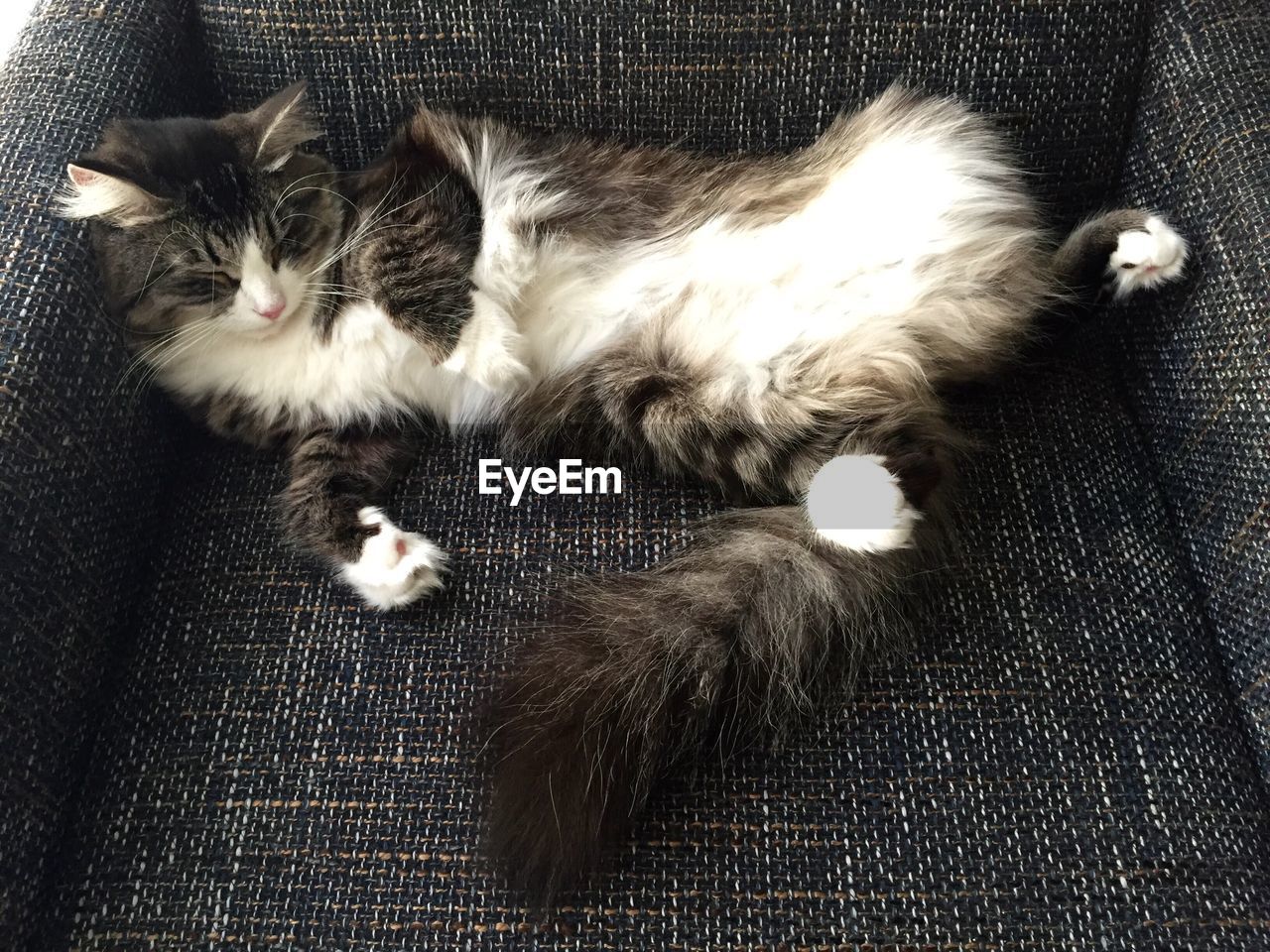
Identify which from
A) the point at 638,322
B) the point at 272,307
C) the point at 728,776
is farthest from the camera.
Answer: the point at 638,322

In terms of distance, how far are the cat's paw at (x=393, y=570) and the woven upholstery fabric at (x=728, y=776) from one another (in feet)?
0.09

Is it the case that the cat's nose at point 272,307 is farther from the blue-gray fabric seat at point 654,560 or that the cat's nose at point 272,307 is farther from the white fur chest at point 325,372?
the blue-gray fabric seat at point 654,560

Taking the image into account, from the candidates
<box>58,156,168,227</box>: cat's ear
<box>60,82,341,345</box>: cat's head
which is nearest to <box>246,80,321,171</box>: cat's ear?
<box>60,82,341,345</box>: cat's head

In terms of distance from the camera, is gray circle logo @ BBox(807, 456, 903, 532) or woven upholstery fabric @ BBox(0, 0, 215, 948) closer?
woven upholstery fabric @ BBox(0, 0, 215, 948)

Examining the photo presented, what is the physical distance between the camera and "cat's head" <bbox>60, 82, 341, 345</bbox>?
1080 millimetres

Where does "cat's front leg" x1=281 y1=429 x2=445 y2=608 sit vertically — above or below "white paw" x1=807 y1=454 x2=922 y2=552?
below

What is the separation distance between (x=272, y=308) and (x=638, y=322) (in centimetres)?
50

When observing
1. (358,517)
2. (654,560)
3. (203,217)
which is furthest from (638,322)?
(203,217)

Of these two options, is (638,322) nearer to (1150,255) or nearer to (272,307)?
(272,307)

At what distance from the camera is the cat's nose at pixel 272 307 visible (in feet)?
3.80

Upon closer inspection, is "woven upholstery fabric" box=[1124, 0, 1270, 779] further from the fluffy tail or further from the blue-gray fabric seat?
the fluffy tail

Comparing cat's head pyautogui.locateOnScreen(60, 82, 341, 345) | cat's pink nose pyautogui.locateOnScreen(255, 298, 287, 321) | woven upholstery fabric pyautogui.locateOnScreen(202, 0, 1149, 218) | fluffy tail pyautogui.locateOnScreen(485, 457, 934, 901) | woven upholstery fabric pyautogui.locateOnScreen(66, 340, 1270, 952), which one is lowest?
woven upholstery fabric pyautogui.locateOnScreen(66, 340, 1270, 952)

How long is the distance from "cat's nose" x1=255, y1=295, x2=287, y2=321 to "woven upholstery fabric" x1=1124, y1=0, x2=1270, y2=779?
1.20 m

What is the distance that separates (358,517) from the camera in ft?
3.78
